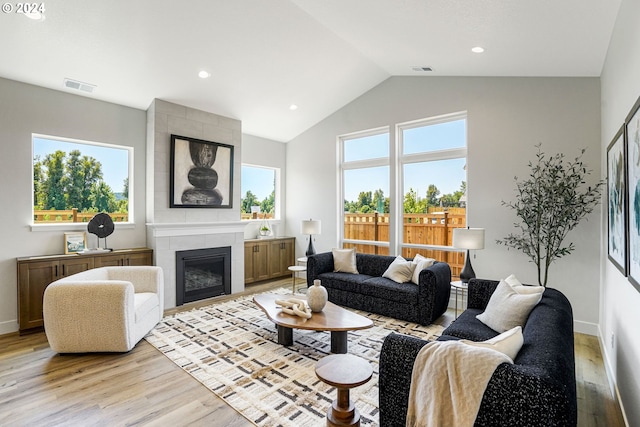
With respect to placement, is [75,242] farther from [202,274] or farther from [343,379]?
[343,379]

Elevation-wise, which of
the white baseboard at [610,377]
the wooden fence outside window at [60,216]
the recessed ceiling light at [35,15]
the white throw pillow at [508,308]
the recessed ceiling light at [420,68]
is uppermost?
the recessed ceiling light at [420,68]

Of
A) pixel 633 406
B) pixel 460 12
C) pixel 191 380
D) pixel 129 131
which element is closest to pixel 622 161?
pixel 633 406

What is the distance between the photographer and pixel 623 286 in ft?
7.39

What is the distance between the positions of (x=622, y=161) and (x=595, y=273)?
7.05ft

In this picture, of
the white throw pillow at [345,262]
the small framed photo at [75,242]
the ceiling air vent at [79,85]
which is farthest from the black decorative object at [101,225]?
the white throw pillow at [345,262]

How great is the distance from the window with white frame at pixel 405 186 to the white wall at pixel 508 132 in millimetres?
233

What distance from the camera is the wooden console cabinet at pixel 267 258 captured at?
598 centimetres

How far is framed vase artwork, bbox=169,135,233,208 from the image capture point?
190 inches

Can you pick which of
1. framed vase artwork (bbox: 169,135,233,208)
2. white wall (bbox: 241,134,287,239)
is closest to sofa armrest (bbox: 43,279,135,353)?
framed vase artwork (bbox: 169,135,233,208)

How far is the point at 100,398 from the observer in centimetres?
242

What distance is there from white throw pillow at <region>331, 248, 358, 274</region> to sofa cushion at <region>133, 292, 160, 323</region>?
2549mm

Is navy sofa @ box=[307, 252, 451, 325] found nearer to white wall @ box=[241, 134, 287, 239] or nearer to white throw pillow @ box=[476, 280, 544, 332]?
white throw pillow @ box=[476, 280, 544, 332]

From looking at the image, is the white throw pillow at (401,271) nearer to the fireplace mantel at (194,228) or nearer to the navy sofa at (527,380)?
the navy sofa at (527,380)

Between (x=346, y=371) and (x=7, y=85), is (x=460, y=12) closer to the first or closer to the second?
(x=346, y=371)
